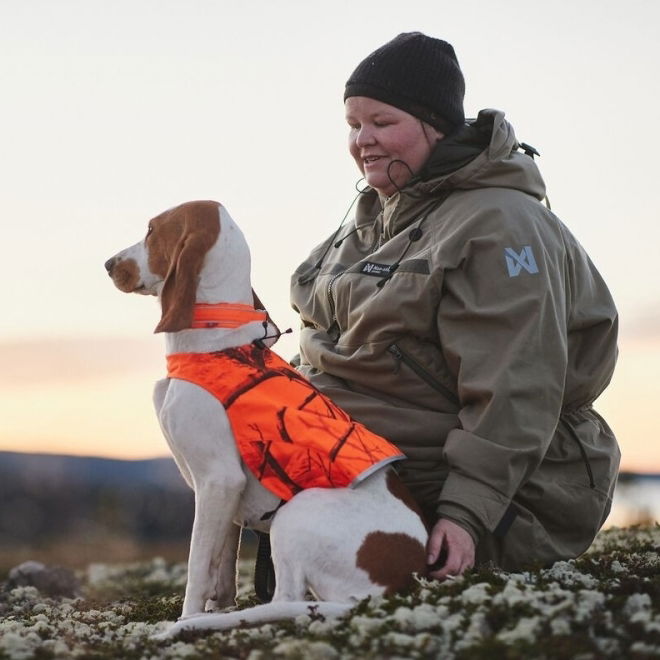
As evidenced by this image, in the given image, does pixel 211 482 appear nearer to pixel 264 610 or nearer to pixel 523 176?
pixel 264 610

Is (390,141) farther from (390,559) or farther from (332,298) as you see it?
(390,559)

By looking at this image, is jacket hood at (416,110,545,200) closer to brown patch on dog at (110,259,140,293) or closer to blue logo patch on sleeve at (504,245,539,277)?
blue logo patch on sleeve at (504,245,539,277)

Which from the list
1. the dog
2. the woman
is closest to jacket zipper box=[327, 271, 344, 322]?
the woman

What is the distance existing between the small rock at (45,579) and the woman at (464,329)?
4806 mm

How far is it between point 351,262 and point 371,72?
1.37 metres

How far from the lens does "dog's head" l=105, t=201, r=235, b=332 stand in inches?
272

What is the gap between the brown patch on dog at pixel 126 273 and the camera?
23.5 feet

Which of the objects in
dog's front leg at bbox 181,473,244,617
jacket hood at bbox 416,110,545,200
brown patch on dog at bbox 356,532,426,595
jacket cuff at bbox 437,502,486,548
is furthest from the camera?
jacket hood at bbox 416,110,545,200

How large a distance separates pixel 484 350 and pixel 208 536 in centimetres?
205

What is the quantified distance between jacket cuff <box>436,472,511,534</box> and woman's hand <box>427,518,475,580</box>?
3.7 inches

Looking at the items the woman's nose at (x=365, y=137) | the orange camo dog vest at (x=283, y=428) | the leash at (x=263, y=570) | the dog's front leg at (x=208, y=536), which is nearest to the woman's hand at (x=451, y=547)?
the orange camo dog vest at (x=283, y=428)

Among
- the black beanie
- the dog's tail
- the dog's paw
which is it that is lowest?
the dog's paw

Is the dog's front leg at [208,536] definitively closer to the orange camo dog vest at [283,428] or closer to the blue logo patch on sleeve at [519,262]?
the orange camo dog vest at [283,428]

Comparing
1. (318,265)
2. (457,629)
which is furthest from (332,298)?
(457,629)
